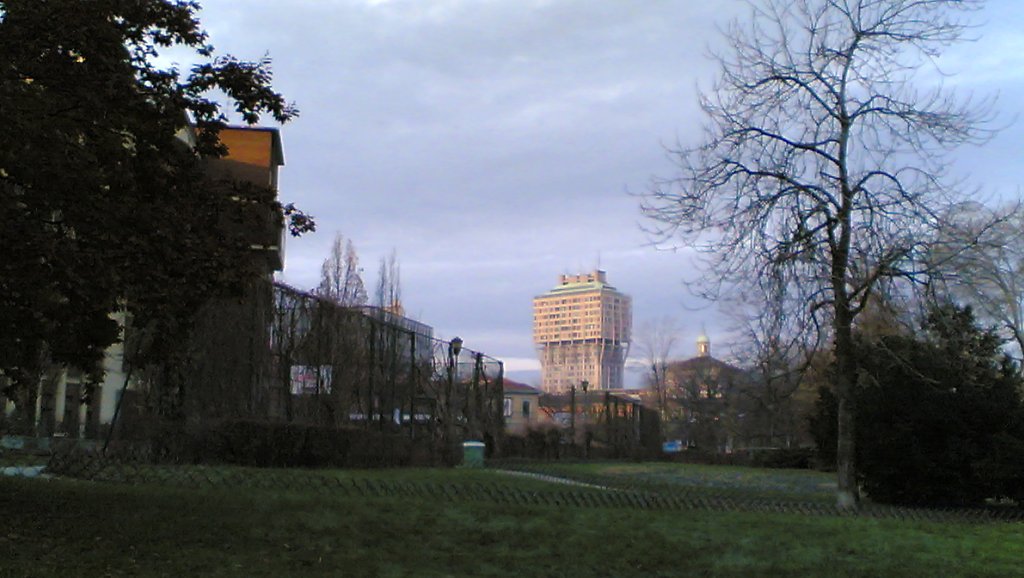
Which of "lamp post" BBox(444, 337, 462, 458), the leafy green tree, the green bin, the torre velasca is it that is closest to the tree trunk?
the leafy green tree

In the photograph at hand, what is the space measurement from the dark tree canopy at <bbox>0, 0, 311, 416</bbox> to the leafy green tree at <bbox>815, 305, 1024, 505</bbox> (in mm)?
14429

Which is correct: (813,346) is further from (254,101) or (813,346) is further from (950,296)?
(254,101)

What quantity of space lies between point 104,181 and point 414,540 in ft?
15.0

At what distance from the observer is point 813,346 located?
17.2 meters

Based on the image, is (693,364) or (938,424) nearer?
(938,424)

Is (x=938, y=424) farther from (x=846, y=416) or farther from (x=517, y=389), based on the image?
(x=517, y=389)

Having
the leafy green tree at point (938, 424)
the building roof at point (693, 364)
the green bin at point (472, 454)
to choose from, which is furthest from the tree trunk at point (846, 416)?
the building roof at point (693, 364)

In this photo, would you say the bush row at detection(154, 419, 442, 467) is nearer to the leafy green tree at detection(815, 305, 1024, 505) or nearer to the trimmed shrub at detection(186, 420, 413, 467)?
the trimmed shrub at detection(186, 420, 413, 467)

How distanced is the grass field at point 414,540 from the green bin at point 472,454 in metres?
13.4

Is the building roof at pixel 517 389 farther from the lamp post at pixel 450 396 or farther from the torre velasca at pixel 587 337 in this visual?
the lamp post at pixel 450 396

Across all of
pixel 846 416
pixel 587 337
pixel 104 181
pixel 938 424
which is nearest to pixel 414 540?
pixel 104 181

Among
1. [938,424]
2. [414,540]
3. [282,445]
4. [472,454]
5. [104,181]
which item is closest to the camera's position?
[104,181]

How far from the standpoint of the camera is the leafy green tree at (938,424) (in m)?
20.1

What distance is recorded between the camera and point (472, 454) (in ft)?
86.3
